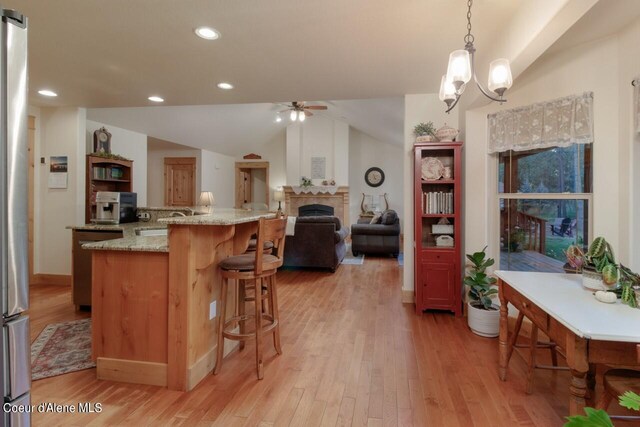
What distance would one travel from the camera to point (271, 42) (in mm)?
2338

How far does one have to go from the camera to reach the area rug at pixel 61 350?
209 cm

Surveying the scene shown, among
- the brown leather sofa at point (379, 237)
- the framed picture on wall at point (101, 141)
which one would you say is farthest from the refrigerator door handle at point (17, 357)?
the brown leather sofa at point (379, 237)

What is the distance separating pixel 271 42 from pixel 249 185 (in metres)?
7.99

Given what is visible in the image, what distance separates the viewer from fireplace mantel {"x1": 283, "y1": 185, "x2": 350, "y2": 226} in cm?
852

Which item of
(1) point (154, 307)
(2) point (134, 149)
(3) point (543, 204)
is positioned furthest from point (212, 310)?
(2) point (134, 149)

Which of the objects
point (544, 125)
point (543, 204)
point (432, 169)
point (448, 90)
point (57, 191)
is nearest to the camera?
point (448, 90)

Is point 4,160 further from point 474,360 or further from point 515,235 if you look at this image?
point 515,235

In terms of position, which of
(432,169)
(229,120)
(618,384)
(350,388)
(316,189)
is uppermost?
(229,120)

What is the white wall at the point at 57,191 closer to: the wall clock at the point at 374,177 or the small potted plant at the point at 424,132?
the small potted plant at the point at 424,132

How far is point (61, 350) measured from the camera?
7.66 ft

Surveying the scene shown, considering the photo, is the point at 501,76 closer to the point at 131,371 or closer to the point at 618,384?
the point at 618,384

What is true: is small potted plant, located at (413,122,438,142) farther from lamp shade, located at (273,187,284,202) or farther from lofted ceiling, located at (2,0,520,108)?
lamp shade, located at (273,187,284,202)

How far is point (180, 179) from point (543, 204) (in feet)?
23.7

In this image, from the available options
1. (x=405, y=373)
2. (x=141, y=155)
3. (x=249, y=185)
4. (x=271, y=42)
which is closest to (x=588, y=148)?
(x=405, y=373)
